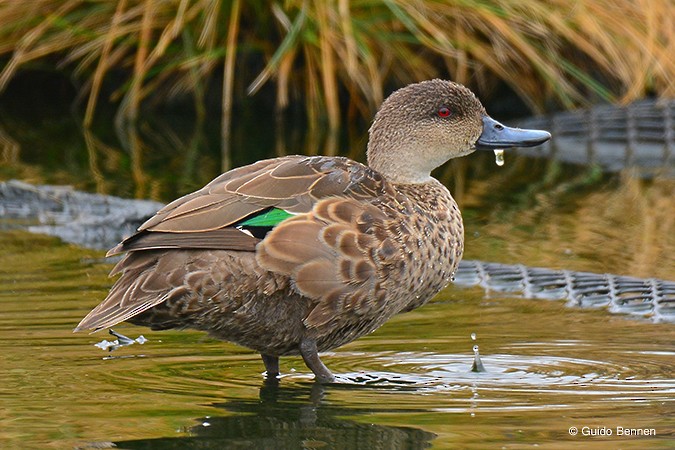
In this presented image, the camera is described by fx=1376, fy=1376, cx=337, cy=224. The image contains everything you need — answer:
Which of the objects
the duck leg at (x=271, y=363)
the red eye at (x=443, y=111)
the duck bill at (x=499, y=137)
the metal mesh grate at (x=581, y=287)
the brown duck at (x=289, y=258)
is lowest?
the metal mesh grate at (x=581, y=287)

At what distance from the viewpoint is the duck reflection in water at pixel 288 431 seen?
140 inches

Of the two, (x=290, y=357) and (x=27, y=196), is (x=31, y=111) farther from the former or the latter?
(x=290, y=357)

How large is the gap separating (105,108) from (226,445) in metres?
9.48

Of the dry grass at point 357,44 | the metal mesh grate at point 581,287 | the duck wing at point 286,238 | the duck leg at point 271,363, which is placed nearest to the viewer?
the duck wing at point 286,238

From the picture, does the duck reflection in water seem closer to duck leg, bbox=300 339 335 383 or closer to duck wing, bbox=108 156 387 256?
duck leg, bbox=300 339 335 383

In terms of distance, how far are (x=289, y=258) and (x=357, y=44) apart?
6.78m

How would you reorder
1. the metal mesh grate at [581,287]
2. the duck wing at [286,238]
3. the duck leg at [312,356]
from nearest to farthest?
1. the duck wing at [286,238]
2. the duck leg at [312,356]
3. the metal mesh grate at [581,287]

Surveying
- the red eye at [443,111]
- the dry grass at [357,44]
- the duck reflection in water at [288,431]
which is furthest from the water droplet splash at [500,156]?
the dry grass at [357,44]

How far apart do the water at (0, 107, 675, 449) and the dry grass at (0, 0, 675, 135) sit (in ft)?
14.2

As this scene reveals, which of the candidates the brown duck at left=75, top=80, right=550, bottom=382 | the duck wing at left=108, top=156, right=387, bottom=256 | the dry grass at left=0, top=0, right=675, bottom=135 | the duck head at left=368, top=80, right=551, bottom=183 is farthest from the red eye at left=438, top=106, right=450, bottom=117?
the dry grass at left=0, top=0, right=675, bottom=135

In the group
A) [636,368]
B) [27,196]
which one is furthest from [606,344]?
[27,196]

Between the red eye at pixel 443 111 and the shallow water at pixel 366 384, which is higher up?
the red eye at pixel 443 111

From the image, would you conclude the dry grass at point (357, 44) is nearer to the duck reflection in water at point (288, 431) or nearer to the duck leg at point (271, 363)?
the duck leg at point (271, 363)

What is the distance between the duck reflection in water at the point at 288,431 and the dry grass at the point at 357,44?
648cm
